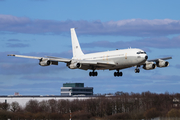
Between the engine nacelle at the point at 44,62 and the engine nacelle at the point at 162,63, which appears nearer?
the engine nacelle at the point at 44,62

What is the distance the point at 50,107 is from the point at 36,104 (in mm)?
4740

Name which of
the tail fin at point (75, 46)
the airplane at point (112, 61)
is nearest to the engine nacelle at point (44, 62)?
the airplane at point (112, 61)

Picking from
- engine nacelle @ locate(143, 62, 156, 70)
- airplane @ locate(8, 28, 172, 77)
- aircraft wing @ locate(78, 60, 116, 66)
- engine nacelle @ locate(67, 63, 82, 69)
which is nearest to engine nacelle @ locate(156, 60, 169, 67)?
airplane @ locate(8, 28, 172, 77)

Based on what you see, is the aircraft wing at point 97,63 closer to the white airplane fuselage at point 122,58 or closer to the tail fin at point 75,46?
the white airplane fuselage at point 122,58

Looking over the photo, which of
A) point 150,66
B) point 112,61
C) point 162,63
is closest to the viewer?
point 112,61

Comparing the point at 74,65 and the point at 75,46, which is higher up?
the point at 75,46

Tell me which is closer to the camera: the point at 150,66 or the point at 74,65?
the point at 74,65

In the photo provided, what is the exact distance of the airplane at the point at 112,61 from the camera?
104 meters

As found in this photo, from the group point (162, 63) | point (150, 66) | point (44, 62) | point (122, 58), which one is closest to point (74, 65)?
point (44, 62)

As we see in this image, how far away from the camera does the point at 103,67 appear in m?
114

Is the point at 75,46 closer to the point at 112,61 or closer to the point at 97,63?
the point at 97,63

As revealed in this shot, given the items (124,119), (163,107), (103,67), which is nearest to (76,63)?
(103,67)

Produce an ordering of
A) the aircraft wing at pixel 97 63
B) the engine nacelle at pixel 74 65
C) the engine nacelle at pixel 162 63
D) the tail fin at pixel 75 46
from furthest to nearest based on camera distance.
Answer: the tail fin at pixel 75 46 → the engine nacelle at pixel 162 63 → the engine nacelle at pixel 74 65 → the aircraft wing at pixel 97 63

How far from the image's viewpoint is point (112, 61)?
359 ft
